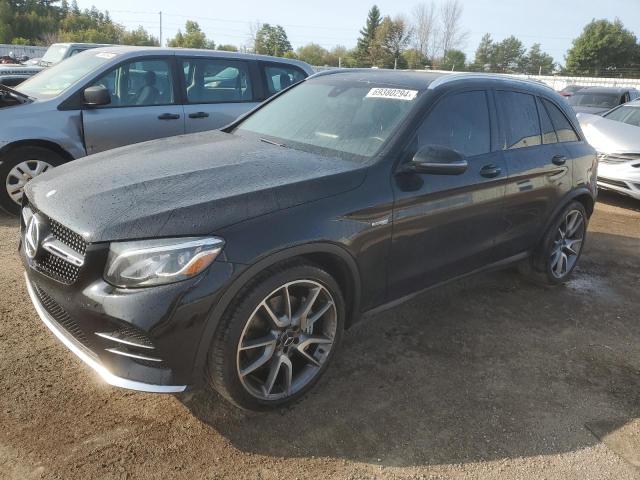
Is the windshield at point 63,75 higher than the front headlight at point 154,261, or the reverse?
the windshield at point 63,75

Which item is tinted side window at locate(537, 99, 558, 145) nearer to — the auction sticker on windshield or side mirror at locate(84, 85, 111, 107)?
the auction sticker on windshield

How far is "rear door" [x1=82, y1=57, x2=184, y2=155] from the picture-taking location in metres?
5.45

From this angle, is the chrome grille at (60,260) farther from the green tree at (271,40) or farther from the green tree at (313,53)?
the green tree at (271,40)

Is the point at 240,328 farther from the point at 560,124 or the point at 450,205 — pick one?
the point at 560,124

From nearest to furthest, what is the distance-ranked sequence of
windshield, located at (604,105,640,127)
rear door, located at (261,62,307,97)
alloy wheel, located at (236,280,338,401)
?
alloy wheel, located at (236,280,338,401) < rear door, located at (261,62,307,97) < windshield, located at (604,105,640,127)

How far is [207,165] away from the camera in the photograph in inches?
112

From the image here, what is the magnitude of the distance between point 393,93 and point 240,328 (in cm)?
187

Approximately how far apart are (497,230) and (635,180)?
4.79 m

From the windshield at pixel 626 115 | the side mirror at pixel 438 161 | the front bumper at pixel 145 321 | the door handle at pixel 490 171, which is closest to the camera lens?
the front bumper at pixel 145 321

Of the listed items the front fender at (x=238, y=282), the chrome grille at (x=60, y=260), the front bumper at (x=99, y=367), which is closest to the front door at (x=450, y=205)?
the front fender at (x=238, y=282)

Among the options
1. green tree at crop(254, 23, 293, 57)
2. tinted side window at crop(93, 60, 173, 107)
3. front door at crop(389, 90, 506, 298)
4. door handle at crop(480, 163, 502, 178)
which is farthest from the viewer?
green tree at crop(254, 23, 293, 57)

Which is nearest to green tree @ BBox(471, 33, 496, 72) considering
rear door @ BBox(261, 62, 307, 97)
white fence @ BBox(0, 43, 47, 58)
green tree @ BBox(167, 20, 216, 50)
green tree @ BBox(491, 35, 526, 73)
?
green tree @ BBox(491, 35, 526, 73)

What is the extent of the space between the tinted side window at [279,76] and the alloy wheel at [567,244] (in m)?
3.89

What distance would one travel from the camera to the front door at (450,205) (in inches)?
118
